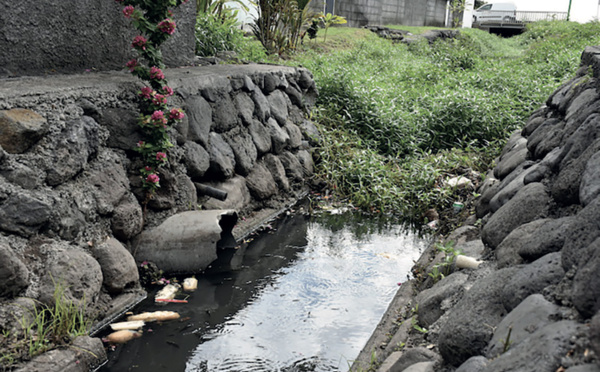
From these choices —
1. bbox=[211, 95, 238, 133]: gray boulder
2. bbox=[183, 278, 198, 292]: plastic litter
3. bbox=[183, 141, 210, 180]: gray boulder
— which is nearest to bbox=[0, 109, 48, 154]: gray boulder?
bbox=[183, 278, 198, 292]: plastic litter

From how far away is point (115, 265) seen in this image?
345cm

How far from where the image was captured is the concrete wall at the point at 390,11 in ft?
60.8

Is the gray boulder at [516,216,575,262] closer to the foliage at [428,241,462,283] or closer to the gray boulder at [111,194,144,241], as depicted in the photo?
the foliage at [428,241,462,283]

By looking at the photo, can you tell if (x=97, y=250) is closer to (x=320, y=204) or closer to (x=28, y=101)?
(x=28, y=101)

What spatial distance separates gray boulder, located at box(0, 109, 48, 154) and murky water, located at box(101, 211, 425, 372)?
1172 millimetres

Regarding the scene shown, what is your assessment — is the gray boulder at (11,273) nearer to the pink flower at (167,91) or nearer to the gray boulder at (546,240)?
the pink flower at (167,91)

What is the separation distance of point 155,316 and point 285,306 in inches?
32.1

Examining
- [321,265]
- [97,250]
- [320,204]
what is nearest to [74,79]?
[97,250]

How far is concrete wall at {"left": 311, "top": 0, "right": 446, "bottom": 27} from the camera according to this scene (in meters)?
18.5

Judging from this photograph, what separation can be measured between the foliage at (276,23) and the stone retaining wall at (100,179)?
13.4 ft

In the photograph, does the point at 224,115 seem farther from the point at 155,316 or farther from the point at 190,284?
the point at 155,316

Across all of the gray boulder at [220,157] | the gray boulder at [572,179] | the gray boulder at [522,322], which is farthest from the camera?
the gray boulder at [220,157]

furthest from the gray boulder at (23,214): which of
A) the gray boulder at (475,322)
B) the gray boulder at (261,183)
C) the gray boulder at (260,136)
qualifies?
the gray boulder at (260,136)

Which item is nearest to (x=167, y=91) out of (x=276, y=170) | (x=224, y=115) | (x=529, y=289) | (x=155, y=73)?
(x=155, y=73)
